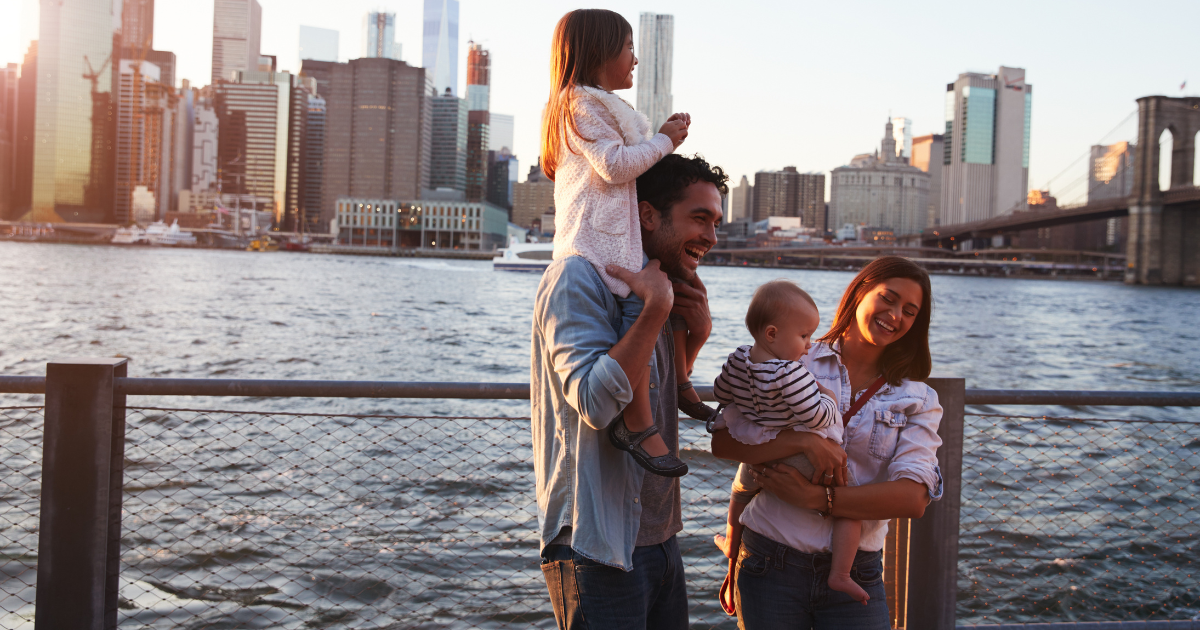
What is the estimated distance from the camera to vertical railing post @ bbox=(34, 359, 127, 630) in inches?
98.3

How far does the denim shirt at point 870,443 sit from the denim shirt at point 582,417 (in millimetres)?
382

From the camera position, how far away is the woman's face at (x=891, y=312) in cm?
200

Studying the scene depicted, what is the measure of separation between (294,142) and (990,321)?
163m

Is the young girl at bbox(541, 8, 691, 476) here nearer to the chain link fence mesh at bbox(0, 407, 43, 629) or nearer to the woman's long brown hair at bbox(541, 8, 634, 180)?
the woman's long brown hair at bbox(541, 8, 634, 180)

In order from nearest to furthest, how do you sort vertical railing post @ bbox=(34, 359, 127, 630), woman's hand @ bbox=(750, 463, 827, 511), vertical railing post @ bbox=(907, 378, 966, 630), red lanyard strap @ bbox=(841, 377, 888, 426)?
woman's hand @ bbox=(750, 463, 827, 511)
red lanyard strap @ bbox=(841, 377, 888, 426)
vertical railing post @ bbox=(34, 359, 127, 630)
vertical railing post @ bbox=(907, 378, 966, 630)

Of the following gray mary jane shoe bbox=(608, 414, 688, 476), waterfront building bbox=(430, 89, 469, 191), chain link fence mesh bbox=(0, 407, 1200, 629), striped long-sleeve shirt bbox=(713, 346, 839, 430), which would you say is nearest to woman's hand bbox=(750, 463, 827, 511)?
striped long-sleeve shirt bbox=(713, 346, 839, 430)

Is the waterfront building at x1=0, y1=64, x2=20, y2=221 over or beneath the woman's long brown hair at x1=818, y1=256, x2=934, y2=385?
over

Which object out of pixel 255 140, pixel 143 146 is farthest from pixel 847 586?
pixel 255 140

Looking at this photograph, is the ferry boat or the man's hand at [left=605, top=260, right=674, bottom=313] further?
the ferry boat

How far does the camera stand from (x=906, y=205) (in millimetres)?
157750

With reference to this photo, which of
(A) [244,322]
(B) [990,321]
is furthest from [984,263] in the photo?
(A) [244,322]

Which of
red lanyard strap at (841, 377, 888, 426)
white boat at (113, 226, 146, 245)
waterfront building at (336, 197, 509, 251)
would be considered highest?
waterfront building at (336, 197, 509, 251)

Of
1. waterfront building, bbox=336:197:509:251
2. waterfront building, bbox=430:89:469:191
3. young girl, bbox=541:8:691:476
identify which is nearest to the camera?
A: young girl, bbox=541:8:691:476

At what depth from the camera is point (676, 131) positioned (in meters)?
1.85
